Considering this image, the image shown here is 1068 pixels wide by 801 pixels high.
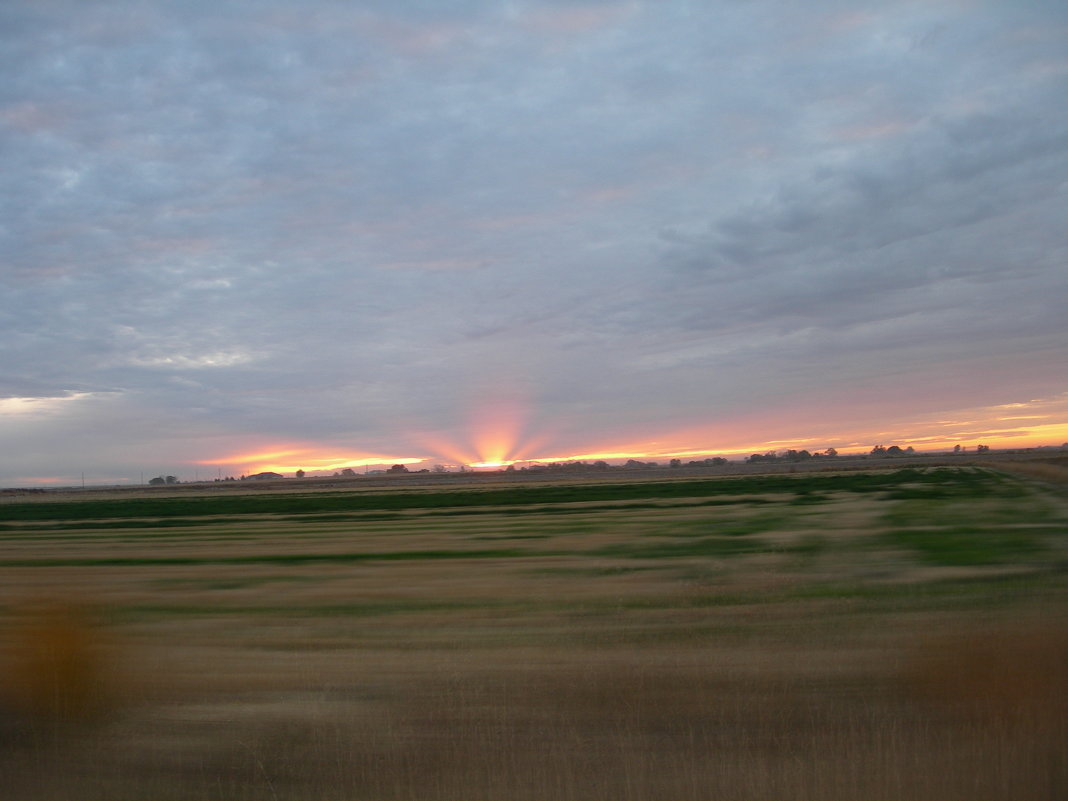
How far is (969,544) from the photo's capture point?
54.2 ft

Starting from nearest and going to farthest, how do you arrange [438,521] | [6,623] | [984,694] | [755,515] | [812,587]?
1. [984,694]
2. [6,623]
3. [812,587]
4. [755,515]
5. [438,521]

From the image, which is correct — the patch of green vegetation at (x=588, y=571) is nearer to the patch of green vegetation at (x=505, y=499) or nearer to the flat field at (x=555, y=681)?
the flat field at (x=555, y=681)

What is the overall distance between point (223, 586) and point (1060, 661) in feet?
41.5

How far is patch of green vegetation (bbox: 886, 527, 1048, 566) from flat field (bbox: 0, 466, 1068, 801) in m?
0.17

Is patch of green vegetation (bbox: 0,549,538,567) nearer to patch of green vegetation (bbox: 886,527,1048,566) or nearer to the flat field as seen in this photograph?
the flat field

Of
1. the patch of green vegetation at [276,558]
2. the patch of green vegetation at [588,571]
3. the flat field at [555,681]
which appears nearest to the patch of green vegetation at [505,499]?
the patch of green vegetation at [276,558]

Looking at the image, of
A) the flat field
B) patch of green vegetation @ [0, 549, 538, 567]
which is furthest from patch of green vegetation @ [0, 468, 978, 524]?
the flat field

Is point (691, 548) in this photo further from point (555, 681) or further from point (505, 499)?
point (505, 499)

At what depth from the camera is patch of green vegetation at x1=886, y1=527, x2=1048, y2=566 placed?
14.2m

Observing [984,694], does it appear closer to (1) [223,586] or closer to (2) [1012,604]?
(2) [1012,604]

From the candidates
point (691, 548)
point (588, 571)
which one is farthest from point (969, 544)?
point (588, 571)

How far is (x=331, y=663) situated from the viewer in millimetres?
8547

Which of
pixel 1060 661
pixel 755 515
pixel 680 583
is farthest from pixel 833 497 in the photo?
pixel 1060 661

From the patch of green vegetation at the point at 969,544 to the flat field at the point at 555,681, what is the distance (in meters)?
0.17
